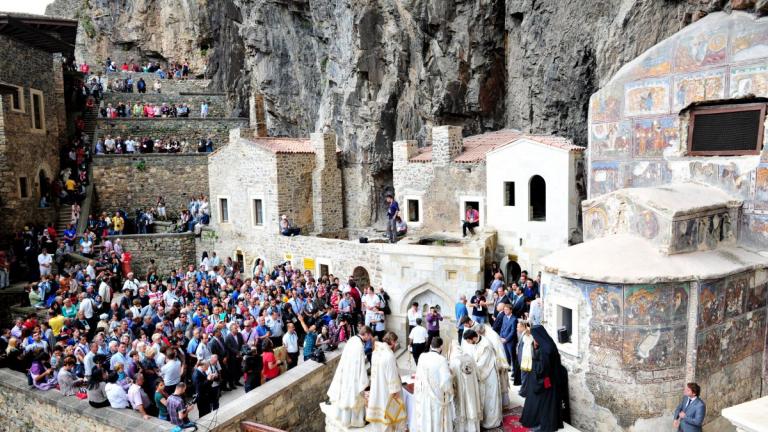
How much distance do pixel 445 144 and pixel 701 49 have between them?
9.04 m

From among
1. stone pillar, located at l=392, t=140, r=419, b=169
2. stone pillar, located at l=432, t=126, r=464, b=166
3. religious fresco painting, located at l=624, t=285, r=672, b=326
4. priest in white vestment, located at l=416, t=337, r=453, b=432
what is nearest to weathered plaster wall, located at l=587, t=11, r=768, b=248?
religious fresco painting, located at l=624, t=285, r=672, b=326

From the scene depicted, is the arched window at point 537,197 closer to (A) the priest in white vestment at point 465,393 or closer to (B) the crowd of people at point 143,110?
(A) the priest in white vestment at point 465,393

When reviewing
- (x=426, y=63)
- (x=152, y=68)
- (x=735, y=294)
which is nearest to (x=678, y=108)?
(x=735, y=294)

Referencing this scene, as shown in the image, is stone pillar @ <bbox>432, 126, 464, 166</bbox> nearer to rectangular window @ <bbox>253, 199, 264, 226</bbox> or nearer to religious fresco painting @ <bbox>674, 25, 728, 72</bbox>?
rectangular window @ <bbox>253, 199, 264, 226</bbox>

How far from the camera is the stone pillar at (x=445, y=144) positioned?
19141 millimetres

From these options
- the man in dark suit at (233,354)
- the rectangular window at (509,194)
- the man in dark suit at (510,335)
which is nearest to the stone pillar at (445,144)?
the rectangular window at (509,194)

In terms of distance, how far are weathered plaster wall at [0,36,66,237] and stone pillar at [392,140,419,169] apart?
1432 centimetres

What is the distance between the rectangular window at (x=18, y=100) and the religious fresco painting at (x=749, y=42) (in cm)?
2315

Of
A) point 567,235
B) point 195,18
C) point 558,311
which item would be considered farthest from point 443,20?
point 195,18

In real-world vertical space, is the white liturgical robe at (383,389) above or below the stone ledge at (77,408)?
above

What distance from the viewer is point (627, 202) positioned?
10836 mm

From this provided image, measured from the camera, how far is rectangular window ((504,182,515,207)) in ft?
57.8

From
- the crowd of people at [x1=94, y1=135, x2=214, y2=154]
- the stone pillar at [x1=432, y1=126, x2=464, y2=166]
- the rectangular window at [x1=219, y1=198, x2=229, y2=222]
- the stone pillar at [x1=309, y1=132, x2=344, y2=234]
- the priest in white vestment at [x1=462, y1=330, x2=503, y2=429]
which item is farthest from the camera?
the crowd of people at [x1=94, y1=135, x2=214, y2=154]

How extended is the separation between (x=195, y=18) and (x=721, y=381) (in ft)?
107
